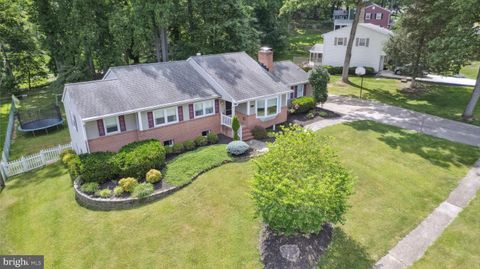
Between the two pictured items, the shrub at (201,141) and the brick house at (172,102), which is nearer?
the brick house at (172,102)

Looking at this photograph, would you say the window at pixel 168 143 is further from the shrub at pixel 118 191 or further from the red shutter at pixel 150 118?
the shrub at pixel 118 191

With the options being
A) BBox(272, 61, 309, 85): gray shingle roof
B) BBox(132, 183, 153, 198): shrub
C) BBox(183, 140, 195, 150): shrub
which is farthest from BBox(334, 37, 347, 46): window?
BBox(132, 183, 153, 198): shrub

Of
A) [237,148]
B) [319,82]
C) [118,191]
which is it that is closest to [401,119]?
[319,82]

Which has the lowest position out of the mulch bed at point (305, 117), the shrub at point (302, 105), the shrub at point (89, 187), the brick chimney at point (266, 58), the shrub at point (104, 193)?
the shrub at point (104, 193)

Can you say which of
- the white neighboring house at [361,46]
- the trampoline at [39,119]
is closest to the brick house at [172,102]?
the trampoline at [39,119]

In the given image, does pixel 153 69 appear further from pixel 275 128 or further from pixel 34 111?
pixel 34 111

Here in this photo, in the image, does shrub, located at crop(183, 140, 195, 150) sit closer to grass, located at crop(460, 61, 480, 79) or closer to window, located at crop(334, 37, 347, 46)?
window, located at crop(334, 37, 347, 46)
